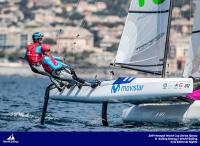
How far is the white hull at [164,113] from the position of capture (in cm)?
1945

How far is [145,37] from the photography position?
68.1 ft

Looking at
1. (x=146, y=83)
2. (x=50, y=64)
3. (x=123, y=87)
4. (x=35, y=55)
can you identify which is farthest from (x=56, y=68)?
(x=146, y=83)

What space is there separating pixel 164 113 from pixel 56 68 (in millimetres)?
2480

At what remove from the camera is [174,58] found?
114 metres

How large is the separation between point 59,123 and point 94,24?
4913 inches

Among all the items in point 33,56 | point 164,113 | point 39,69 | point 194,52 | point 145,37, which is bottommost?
point 164,113

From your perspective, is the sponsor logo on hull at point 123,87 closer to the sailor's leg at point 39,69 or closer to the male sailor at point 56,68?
the male sailor at point 56,68

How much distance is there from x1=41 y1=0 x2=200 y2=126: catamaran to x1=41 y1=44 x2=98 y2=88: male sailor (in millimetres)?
320

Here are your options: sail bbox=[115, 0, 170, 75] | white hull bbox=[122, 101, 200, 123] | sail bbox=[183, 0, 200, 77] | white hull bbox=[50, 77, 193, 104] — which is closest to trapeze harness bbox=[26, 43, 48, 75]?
white hull bbox=[50, 77, 193, 104]

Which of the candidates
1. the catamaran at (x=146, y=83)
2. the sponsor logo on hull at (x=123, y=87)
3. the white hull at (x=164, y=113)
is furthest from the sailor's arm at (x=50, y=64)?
the white hull at (x=164, y=113)

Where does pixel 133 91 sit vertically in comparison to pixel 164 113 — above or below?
above

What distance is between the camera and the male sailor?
19344mm

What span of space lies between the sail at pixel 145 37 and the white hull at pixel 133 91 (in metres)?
1.20

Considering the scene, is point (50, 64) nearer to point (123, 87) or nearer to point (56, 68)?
point (56, 68)
